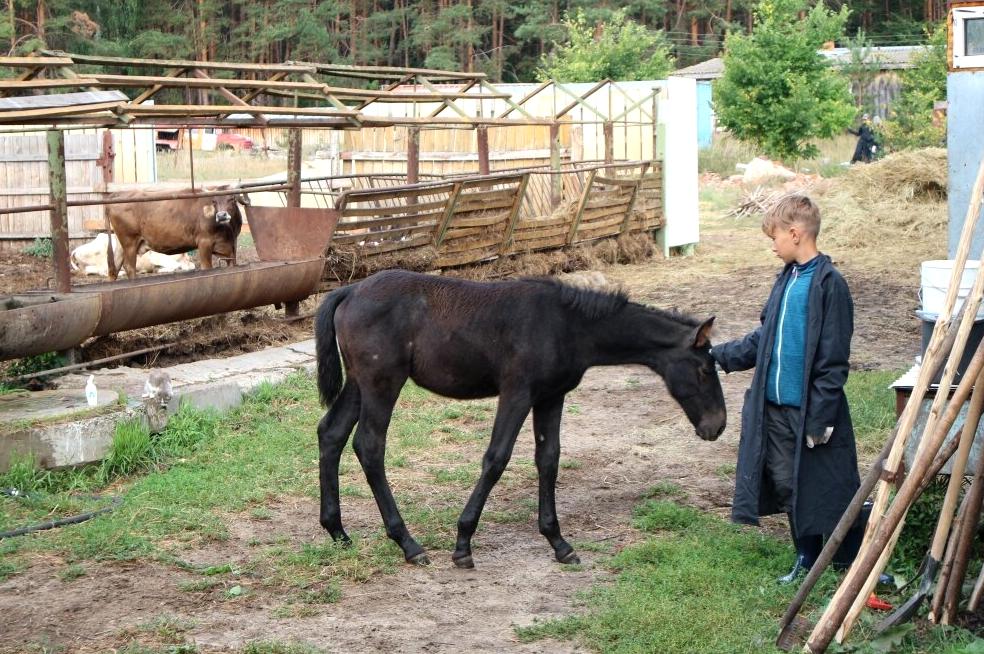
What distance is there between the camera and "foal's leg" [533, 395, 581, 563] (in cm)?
590

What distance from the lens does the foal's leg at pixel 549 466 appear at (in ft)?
19.4

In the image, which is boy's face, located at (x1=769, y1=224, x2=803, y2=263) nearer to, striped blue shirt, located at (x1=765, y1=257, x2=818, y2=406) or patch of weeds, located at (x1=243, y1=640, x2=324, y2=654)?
striped blue shirt, located at (x1=765, y1=257, x2=818, y2=406)

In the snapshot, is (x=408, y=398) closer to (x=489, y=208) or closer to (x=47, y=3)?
(x=489, y=208)

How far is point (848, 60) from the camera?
151 feet

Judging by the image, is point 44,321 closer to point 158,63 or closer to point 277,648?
point 158,63

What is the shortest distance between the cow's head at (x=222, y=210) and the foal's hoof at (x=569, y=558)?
33.2ft

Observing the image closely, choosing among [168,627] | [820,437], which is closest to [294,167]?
[168,627]

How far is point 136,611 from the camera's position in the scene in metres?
5.12

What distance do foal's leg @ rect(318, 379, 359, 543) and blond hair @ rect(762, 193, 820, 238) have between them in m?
2.51

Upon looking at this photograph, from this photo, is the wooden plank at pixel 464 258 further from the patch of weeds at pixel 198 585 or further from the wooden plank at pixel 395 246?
the patch of weeds at pixel 198 585

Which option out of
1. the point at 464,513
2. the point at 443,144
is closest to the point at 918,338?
the point at 464,513

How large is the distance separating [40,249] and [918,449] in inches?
708

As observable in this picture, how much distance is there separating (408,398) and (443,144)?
14.2 m

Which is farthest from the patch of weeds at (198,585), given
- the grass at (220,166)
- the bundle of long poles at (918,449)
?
the grass at (220,166)
